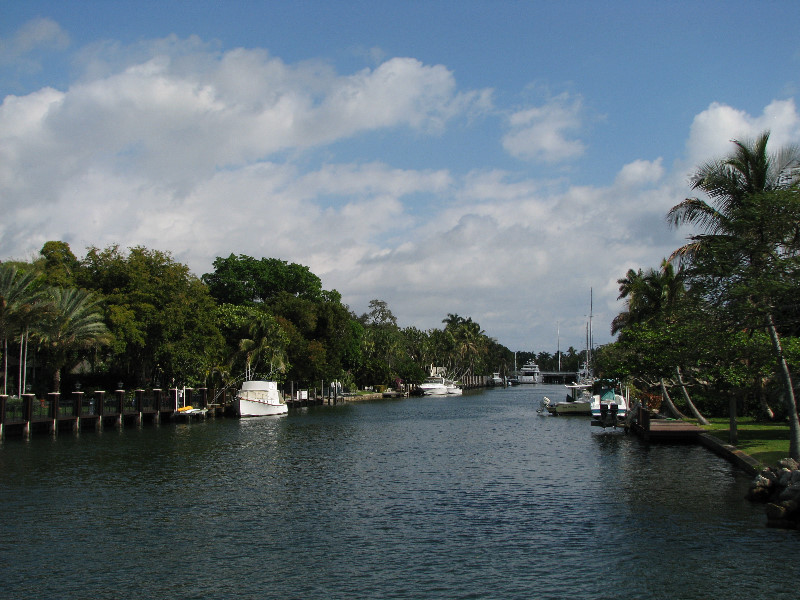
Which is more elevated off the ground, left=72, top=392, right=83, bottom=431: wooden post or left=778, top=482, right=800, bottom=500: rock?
left=72, top=392, right=83, bottom=431: wooden post

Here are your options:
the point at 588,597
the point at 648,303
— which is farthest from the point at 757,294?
the point at 648,303

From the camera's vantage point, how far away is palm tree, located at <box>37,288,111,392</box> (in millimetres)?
51656

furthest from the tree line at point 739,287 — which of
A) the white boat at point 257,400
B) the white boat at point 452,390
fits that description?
the white boat at point 452,390

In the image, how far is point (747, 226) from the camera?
821 inches

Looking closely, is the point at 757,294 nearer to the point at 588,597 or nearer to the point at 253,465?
the point at 588,597

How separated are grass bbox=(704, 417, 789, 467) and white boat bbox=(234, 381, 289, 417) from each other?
127 ft

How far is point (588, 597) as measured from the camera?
46.6 feet

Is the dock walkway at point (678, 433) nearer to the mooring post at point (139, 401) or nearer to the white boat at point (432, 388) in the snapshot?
the mooring post at point (139, 401)

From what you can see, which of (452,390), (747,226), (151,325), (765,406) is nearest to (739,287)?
(747,226)

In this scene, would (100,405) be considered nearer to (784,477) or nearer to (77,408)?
(77,408)

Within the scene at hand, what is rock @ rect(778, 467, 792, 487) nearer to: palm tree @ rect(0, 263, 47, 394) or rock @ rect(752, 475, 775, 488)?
rock @ rect(752, 475, 775, 488)

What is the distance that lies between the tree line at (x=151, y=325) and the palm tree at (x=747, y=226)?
39.2 m

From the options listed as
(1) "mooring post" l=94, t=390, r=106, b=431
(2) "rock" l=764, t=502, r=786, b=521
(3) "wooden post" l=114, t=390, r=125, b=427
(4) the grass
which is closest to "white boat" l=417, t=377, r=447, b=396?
(3) "wooden post" l=114, t=390, r=125, b=427

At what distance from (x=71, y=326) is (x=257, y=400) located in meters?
20.5
